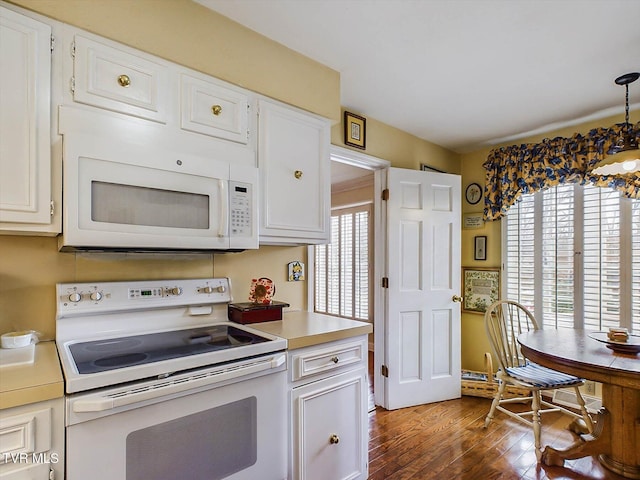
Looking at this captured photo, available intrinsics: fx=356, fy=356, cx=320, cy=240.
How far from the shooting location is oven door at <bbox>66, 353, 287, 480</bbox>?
104cm

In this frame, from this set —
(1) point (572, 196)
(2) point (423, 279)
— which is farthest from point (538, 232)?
(2) point (423, 279)

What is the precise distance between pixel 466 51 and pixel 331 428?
2.12m

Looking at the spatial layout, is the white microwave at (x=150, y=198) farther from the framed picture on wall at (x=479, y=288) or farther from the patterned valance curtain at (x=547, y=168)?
the framed picture on wall at (x=479, y=288)

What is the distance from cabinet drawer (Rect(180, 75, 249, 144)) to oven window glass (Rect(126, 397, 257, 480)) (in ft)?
3.89

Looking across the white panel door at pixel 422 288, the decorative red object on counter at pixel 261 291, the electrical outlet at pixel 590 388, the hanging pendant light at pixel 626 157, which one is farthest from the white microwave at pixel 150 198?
the electrical outlet at pixel 590 388

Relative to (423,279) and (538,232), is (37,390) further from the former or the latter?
(538,232)

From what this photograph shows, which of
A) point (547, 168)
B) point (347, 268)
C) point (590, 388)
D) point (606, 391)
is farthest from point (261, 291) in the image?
point (347, 268)

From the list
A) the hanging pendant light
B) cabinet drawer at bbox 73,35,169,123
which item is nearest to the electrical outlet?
the hanging pendant light

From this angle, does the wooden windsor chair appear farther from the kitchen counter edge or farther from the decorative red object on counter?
the decorative red object on counter

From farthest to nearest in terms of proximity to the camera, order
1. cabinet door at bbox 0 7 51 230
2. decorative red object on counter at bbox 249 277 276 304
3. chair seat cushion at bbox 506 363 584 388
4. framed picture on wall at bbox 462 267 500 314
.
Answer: framed picture on wall at bbox 462 267 500 314
chair seat cushion at bbox 506 363 584 388
decorative red object on counter at bbox 249 277 276 304
cabinet door at bbox 0 7 51 230

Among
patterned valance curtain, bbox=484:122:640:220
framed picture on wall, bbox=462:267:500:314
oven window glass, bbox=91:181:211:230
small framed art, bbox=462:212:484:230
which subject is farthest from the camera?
small framed art, bbox=462:212:484:230

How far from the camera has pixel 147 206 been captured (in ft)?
4.73

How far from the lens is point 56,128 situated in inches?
50.2

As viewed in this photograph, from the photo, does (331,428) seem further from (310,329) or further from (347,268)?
(347,268)
